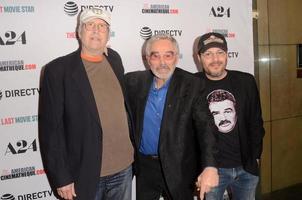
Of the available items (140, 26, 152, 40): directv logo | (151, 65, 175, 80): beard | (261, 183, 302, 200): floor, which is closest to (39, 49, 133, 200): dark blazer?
(151, 65, 175, 80): beard

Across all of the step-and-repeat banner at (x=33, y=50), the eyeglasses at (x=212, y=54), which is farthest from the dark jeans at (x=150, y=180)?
the step-and-repeat banner at (x=33, y=50)

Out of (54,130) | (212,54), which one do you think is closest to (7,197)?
(54,130)

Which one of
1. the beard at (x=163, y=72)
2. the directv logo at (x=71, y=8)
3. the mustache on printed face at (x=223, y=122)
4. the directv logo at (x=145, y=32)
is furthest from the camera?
the directv logo at (x=145, y=32)

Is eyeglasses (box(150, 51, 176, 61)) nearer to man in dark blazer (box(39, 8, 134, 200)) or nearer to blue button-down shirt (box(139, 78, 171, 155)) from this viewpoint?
blue button-down shirt (box(139, 78, 171, 155))

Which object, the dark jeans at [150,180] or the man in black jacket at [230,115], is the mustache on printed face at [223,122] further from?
the dark jeans at [150,180]

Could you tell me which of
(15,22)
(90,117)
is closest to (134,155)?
(90,117)

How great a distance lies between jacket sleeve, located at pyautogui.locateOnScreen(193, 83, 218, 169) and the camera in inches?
78.0

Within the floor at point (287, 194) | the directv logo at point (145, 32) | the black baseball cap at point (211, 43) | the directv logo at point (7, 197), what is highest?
the directv logo at point (145, 32)

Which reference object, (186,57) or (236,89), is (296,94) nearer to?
(186,57)

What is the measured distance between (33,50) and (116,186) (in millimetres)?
1275

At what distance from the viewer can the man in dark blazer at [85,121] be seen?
186 centimetres

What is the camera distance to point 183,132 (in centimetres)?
207

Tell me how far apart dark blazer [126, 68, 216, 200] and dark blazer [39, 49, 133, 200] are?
37 centimetres

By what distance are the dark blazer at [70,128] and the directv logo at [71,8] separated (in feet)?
2.70
